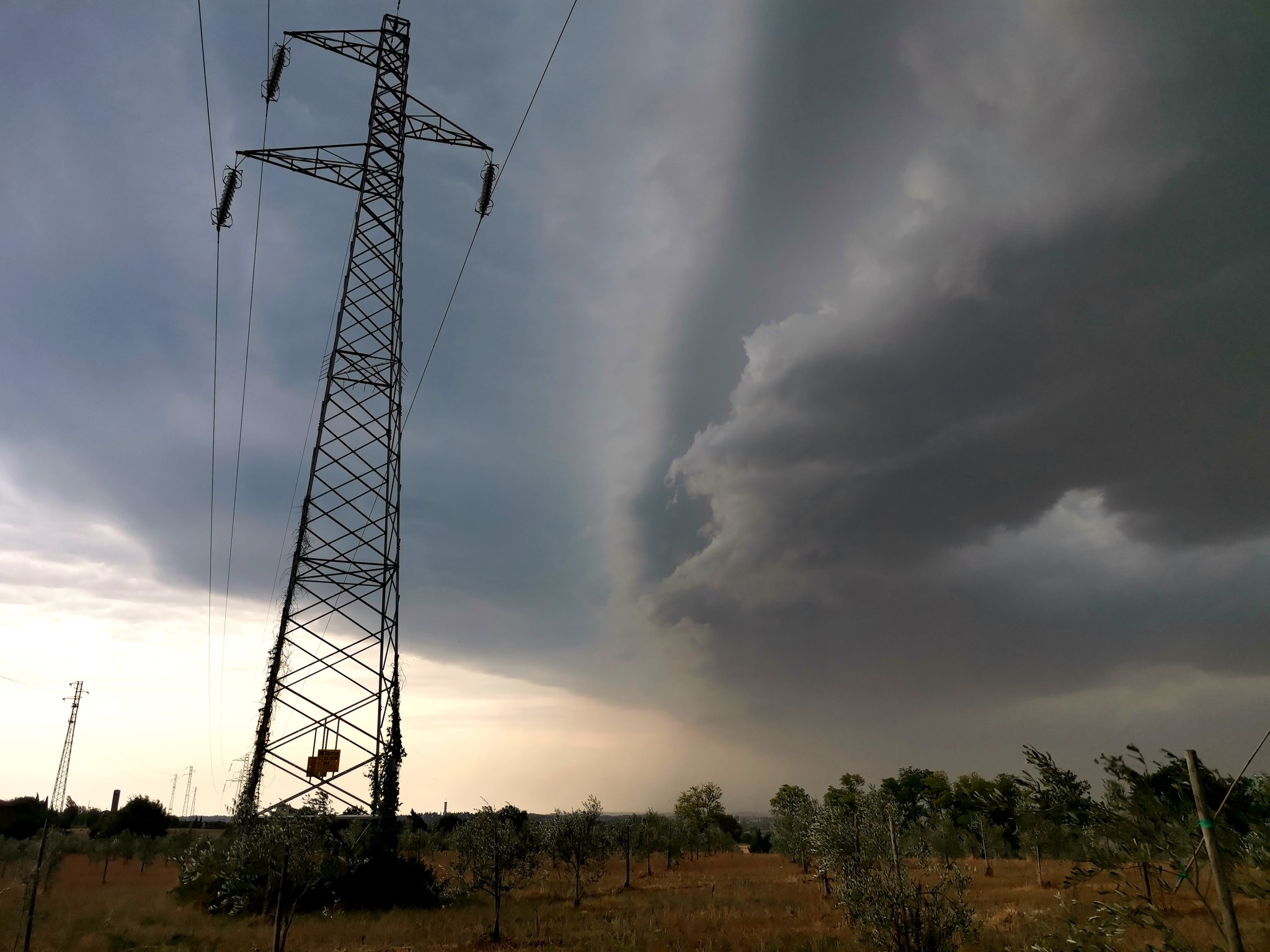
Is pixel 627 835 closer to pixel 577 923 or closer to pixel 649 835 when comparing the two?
pixel 649 835

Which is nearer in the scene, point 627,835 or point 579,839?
point 579,839

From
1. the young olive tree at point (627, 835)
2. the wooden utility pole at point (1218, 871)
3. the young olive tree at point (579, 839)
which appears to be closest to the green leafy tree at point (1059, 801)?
the wooden utility pole at point (1218, 871)

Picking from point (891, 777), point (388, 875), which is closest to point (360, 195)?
point (388, 875)

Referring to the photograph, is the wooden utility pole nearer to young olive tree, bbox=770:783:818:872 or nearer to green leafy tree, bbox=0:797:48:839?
young olive tree, bbox=770:783:818:872

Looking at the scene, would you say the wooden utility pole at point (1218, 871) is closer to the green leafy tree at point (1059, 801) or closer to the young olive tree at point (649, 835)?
the green leafy tree at point (1059, 801)

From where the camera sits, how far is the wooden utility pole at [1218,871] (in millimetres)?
8758

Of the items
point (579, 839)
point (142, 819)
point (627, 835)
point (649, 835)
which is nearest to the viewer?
point (579, 839)

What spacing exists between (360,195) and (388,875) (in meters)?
37.2

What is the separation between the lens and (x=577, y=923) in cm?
3547

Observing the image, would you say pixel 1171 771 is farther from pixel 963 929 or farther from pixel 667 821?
pixel 667 821

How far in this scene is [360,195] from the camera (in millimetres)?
34844

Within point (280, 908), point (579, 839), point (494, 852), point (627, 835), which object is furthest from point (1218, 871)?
point (627, 835)

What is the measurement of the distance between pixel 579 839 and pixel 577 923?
15.6 metres

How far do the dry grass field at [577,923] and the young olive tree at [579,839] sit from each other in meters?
3.09
